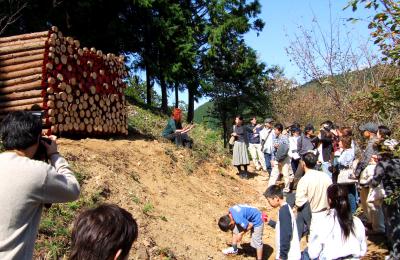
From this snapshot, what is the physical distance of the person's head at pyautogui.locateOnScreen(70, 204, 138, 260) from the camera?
1722 mm

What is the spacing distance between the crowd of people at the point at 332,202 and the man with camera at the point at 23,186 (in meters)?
2.44

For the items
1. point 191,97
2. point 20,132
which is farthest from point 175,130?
point 191,97

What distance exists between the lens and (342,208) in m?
3.83

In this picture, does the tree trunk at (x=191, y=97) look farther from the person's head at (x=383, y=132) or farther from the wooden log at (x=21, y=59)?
the person's head at (x=383, y=132)

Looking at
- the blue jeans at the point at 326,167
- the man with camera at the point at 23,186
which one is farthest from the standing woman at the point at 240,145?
the man with camera at the point at 23,186

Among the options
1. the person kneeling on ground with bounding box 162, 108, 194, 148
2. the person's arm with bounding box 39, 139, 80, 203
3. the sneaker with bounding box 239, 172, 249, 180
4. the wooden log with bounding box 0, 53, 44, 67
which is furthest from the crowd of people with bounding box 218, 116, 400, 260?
the wooden log with bounding box 0, 53, 44, 67

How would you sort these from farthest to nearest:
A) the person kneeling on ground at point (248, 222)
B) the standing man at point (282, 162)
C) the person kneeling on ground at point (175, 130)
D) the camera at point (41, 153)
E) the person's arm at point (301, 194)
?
the person kneeling on ground at point (175, 130) < the standing man at point (282, 162) < the person kneeling on ground at point (248, 222) < the person's arm at point (301, 194) < the camera at point (41, 153)

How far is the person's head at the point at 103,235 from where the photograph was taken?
5.65ft

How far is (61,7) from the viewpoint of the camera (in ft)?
55.1

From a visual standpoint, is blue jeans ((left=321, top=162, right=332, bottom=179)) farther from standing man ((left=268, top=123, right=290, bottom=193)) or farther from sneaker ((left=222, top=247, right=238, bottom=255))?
sneaker ((left=222, top=247, right=238, bottom=255))

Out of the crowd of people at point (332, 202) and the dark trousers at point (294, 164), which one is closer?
the crowd of people at point (332, 202)

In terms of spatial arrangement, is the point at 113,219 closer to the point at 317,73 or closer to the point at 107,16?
the point at 317,73

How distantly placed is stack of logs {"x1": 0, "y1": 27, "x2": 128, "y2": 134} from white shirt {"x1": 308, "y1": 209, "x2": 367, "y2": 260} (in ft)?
17.3

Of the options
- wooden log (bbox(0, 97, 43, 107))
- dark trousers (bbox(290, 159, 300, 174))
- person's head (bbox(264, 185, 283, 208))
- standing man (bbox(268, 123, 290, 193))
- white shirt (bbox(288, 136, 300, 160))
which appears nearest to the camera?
person's head (bbox(264, 185, 283, 208))
